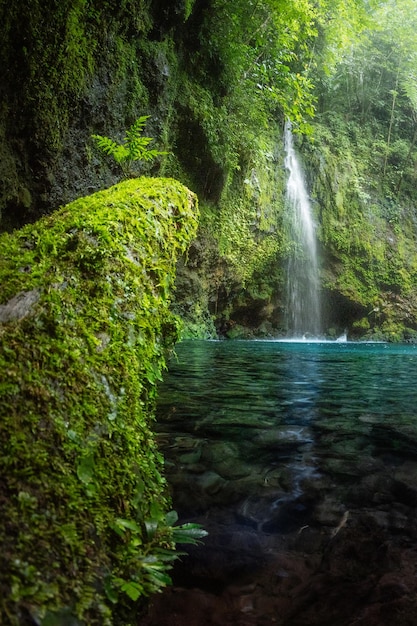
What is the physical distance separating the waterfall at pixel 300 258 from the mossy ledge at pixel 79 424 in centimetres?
1628

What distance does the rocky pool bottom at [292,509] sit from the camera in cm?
135

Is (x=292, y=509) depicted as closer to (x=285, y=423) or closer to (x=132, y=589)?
(x=132, y=589)

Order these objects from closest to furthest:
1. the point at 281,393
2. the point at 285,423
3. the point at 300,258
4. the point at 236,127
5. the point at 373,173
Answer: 1. the point at 285,423
2. the point at 281,393
3. the point at 236,127
4. the point at 300,258
5. the point at 373,173

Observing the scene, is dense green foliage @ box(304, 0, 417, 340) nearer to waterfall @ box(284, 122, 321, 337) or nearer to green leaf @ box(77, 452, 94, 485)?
waterfall @ box(284, 122, 321, 337)

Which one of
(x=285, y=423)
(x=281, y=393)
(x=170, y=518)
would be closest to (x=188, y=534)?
(x=170, y=518)

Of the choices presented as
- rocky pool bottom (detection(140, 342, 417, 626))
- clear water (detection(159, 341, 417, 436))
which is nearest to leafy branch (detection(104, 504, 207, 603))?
rocky pool bottom (detection(140, 342, 417, 626))

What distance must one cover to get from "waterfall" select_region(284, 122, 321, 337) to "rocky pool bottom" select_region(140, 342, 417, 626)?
14.3 m

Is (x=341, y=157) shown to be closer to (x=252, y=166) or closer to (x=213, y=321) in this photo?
(x=252, y=166)

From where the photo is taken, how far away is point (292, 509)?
6.45 ft

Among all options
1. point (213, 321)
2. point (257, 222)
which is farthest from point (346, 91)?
point (213, 321)

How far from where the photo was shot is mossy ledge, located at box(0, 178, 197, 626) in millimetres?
919

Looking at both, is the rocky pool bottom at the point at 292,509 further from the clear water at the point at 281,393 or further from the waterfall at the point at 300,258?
the waterfall at the point at 300,258

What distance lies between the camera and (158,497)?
154 cm

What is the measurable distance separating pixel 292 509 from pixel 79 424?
3.90 feet
